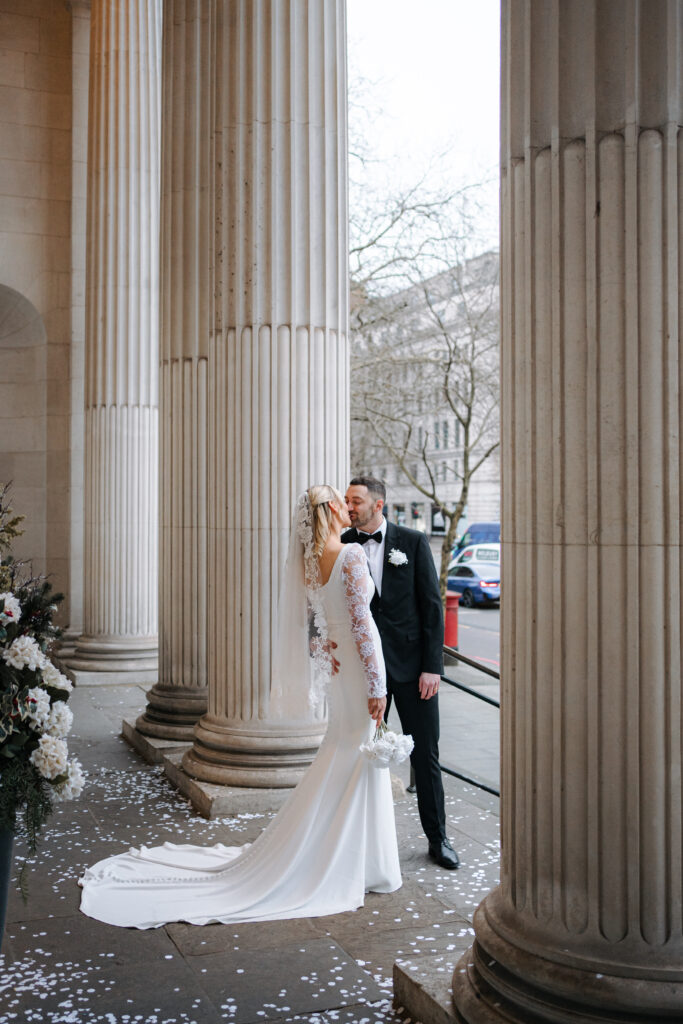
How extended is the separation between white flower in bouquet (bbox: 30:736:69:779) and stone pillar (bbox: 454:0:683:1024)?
1.84m

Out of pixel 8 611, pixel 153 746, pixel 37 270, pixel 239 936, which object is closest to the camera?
pixel 8 611

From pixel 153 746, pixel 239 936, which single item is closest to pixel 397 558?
pixel 239 936

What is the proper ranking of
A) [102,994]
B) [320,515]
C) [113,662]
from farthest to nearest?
[113,662] < [320,515] < [102,994]

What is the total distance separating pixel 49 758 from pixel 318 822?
2423 mm

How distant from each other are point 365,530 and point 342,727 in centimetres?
145

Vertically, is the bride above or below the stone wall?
below

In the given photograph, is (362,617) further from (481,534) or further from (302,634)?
(481,534)

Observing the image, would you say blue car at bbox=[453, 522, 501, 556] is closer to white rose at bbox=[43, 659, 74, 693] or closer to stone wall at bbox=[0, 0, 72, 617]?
stone wall at bbox=[0, 0, 72, 617]

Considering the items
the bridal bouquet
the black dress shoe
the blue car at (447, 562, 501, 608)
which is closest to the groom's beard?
the bridal bouquet

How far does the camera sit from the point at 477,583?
3447cm

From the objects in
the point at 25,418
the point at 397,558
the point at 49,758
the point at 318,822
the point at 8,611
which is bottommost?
the point at 318,822

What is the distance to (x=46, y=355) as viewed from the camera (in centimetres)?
1872

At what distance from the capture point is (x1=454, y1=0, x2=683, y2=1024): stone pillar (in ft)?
12.0

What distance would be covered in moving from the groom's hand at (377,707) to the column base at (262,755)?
1.98 metres
